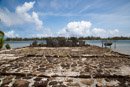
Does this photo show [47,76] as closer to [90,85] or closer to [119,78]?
[90,85]

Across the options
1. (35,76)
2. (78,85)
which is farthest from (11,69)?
(78,85)

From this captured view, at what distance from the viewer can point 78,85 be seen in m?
4.49

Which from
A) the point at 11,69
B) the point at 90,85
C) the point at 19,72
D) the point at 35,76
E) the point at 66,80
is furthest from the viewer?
the point at 11,69

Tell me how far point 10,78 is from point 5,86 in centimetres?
47

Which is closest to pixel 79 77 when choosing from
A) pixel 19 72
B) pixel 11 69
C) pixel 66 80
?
pixel 66 80

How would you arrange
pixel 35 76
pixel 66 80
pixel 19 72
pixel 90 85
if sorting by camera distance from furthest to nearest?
pixel 19 72, pixel 35 76, pixel 66 80, pixel 90 85

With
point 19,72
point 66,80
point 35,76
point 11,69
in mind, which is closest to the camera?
point 66,80

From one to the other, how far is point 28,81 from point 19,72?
85 centimetres

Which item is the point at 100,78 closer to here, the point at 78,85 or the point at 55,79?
the point at 78,85

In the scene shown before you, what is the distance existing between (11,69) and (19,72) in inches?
22.9

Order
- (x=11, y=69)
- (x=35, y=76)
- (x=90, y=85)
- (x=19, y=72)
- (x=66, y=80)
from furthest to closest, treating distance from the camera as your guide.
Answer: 1. (x=11, y=69)
2. (x=19, y=72)
3. (x=35, y=76)
4. (x=66, y=80)
5. (x=90, y=85)

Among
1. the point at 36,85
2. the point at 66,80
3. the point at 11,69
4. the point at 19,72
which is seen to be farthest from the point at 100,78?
the point at 11,69

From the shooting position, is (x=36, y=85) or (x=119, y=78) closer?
(x=36, y=85)

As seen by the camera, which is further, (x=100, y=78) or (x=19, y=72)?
(x=19, y=72)
